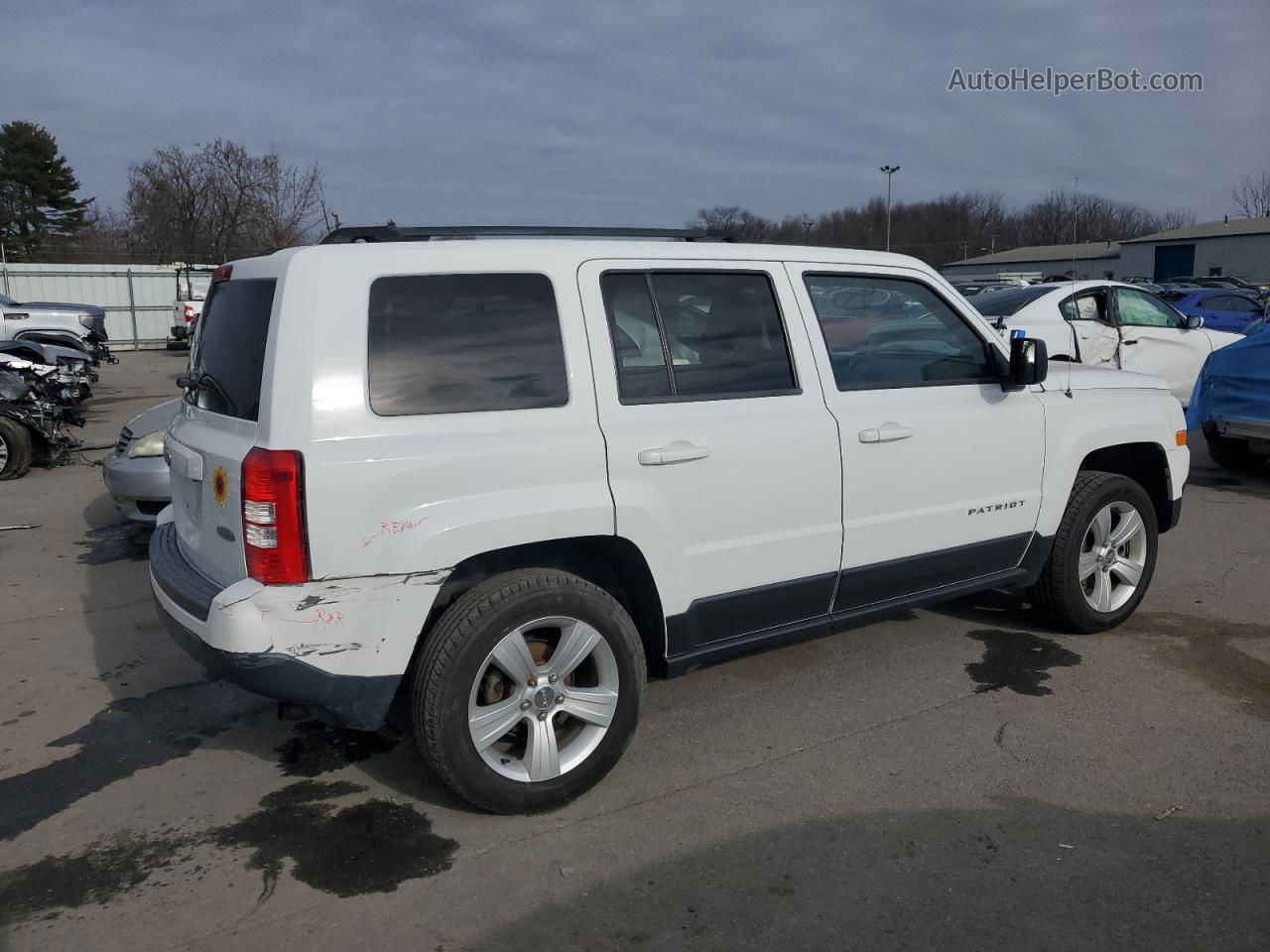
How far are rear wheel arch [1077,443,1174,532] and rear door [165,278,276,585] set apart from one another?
4003mm

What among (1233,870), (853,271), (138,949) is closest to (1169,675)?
(1233,870)

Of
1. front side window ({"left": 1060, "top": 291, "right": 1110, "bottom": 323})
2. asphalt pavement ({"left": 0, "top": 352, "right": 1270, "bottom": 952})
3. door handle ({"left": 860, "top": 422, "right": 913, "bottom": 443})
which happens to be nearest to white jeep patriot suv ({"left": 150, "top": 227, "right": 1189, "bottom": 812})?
door handle ({"left": 860, "top": 422, "right": 913, "bottom": 443})

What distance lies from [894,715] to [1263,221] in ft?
239

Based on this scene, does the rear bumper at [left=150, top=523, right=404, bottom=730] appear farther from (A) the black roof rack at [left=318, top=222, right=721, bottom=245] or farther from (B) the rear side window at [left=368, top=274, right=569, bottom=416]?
(A) the black roof rack at [left=318, top=222, right=721, bottom=245]

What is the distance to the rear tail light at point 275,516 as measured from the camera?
301cm

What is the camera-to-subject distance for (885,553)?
4.25m

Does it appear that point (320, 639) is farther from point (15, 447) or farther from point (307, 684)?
point (15, 447)

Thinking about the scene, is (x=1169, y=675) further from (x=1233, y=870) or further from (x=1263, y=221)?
(x=1263, y=221)

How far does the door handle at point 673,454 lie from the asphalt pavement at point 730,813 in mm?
1192

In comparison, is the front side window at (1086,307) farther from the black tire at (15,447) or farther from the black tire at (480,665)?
the black tire at (15,447)

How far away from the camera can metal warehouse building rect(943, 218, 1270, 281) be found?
59938 millimetres

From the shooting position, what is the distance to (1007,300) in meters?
11.2

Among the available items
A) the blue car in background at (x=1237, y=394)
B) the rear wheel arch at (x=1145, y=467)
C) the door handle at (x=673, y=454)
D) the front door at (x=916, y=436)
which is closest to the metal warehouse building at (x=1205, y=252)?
the blue car in background at (x=1237, y=394)

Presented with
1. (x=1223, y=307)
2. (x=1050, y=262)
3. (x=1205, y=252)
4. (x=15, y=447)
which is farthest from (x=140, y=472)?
(x=1050, y=262)
